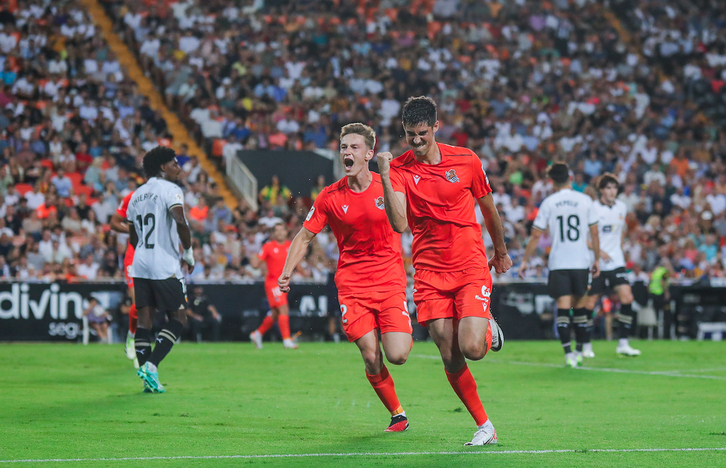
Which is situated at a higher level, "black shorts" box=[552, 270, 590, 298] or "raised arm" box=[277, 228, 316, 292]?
"raised arm" box=[277, 228, 316, 292]

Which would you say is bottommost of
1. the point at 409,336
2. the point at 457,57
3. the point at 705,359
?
the point at 705,359

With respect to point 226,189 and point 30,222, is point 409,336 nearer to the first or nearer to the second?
point 30,222

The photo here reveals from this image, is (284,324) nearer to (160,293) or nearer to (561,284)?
(561,284)

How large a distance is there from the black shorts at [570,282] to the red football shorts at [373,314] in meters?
5.91

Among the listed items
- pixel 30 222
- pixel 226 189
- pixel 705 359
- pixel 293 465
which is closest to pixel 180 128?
pixel 226 189

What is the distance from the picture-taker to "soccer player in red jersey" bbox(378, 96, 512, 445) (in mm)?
7000

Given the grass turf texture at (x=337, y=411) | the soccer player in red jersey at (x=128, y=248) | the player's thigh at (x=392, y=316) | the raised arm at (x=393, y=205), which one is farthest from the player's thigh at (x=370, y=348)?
the soccer player in red jersey at (x=128, y=248)

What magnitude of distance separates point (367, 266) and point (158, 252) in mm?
3337

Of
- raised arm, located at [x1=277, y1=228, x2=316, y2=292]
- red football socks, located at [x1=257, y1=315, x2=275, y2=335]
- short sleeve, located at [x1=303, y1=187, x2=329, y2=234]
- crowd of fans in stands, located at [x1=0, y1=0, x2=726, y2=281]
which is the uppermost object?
crowd of fans in stands, located at [x1=0, y1=0, x2=726, y2=281]

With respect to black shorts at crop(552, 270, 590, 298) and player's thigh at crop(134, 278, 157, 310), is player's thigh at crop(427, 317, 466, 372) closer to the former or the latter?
player's thigh at crop(134, 278, 157, 310)

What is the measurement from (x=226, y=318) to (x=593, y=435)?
12840 mm

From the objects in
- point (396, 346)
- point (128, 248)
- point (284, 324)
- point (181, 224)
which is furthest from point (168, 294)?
point (284, 324)

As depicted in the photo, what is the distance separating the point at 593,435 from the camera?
7.54 m

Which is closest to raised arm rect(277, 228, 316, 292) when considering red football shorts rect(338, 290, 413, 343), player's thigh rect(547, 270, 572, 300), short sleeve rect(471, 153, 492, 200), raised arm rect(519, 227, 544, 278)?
red football shorts rect(338, 290, 413, 343)
